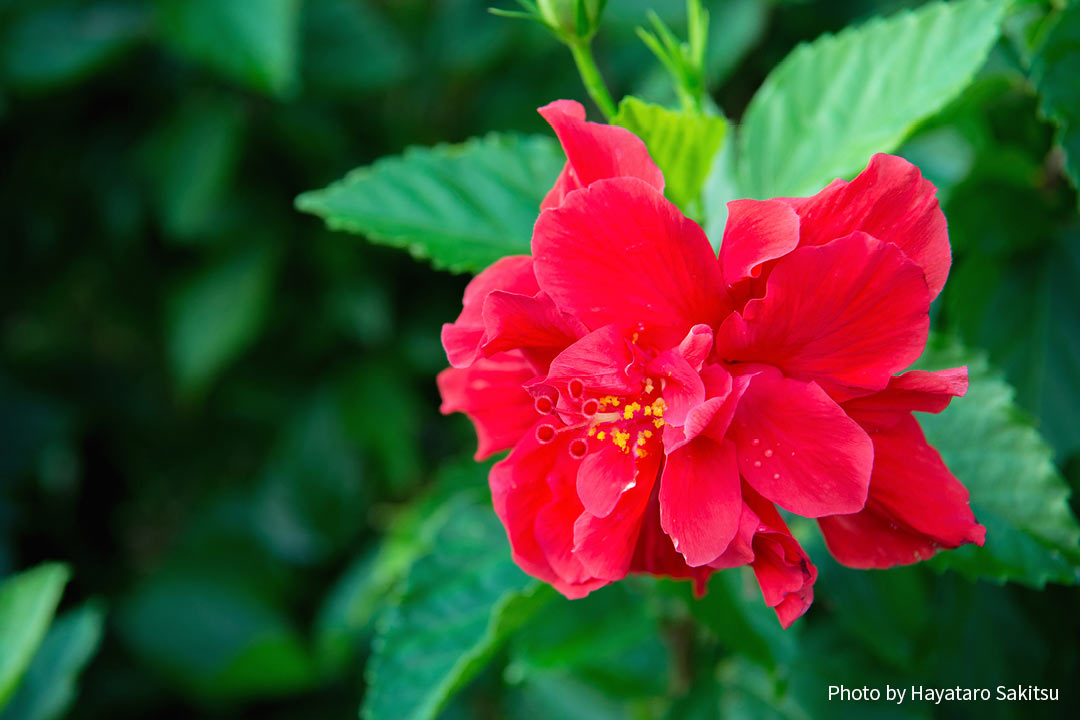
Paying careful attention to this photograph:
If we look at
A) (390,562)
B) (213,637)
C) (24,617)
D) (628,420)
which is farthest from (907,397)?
(213,637)

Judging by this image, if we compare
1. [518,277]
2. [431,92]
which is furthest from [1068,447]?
[431,92]

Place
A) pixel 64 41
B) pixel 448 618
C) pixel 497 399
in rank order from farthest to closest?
pixel 64 41 < pixel 448 618 < pixel 497 399

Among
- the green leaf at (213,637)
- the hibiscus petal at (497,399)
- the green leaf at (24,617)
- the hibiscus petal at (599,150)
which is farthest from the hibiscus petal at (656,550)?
the green leaf at (213,637)

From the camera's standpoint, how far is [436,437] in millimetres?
1853

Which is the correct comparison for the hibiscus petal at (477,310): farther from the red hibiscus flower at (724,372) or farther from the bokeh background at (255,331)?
the bokeh background at (255,331)

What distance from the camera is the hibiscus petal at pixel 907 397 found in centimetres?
50

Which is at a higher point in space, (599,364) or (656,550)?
(599,364)

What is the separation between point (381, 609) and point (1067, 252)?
1055 mm

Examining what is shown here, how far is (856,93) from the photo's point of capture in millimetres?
758

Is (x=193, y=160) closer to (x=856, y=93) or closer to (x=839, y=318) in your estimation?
(x=856, y=93)

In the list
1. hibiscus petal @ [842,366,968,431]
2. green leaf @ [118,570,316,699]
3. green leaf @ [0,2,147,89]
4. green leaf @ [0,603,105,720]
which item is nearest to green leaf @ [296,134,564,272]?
hibiscus petal @ [842,366,968,431]

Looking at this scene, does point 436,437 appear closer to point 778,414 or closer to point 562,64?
point 562,64

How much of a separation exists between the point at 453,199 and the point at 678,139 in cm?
26

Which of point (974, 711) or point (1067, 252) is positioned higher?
point (1067, 252)
